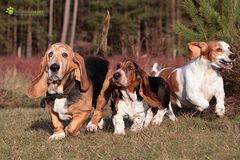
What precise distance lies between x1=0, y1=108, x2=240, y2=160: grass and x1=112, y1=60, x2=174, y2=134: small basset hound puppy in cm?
20

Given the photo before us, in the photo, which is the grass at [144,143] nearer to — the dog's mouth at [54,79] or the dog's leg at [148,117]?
the dog's leg at [148,117]

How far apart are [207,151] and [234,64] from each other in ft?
9.99

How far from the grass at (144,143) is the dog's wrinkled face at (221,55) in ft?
2.56

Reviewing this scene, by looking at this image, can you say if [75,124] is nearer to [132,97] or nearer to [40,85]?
[40,85]

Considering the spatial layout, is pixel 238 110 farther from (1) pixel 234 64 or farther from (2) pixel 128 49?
(2) pixel 128 49

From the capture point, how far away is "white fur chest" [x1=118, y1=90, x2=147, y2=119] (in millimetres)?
7461

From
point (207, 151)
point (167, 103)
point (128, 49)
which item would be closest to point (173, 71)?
point (167, 103)

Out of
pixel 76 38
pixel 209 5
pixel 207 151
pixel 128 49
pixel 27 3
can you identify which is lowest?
pixel 76 38

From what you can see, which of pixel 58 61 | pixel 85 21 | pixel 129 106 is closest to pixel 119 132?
Answer: pixel 129 106

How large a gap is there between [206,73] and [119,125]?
1.56m

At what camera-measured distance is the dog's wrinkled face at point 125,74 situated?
7164 mm

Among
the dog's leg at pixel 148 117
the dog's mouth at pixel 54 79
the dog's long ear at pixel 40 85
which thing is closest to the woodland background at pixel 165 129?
the dog's leg at pixel 148 117

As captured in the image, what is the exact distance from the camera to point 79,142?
6656 millimetres

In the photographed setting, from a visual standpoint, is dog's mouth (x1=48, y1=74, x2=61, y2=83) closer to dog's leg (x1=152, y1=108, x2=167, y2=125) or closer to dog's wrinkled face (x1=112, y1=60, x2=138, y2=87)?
dog's wrinkled face (x1=112, y1=60, x2=138, y2=87)
